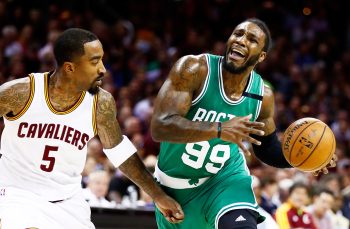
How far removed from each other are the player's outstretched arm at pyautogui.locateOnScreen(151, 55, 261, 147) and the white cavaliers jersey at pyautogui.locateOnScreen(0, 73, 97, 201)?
1.76 ft

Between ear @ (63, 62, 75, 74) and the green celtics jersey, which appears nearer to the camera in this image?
ear @ (63, 62, 75, 74)

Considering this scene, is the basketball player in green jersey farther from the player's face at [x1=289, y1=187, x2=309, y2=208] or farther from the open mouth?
the player's face at [x1=289, y1=187, x2=309, y2=208]

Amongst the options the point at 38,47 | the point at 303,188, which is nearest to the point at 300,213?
the point at 303,188

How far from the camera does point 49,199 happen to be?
15.1 ft

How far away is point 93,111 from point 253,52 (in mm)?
1191

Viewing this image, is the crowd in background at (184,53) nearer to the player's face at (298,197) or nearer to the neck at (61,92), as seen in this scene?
the player's face at (298,197)

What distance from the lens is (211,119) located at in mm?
5203

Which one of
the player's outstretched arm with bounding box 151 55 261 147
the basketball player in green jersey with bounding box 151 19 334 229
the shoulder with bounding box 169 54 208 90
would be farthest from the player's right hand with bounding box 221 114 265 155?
the shoulder with bounding box 169 54 208 90

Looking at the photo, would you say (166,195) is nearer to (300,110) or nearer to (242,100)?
(242,100)

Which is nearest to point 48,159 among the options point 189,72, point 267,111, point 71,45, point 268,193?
point 71,45

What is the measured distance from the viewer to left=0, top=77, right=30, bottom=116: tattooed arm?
177 inches

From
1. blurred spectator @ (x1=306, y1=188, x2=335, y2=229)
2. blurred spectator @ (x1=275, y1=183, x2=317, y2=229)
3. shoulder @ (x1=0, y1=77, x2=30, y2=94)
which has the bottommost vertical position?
blurred spectator @ (x1=306, y1=188, x2=335, y2=229)

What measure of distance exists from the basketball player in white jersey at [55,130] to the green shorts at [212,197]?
0.89 metres

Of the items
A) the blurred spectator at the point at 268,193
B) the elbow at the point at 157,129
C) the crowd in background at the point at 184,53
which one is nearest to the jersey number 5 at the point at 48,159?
the elbow at the point at 157,129
